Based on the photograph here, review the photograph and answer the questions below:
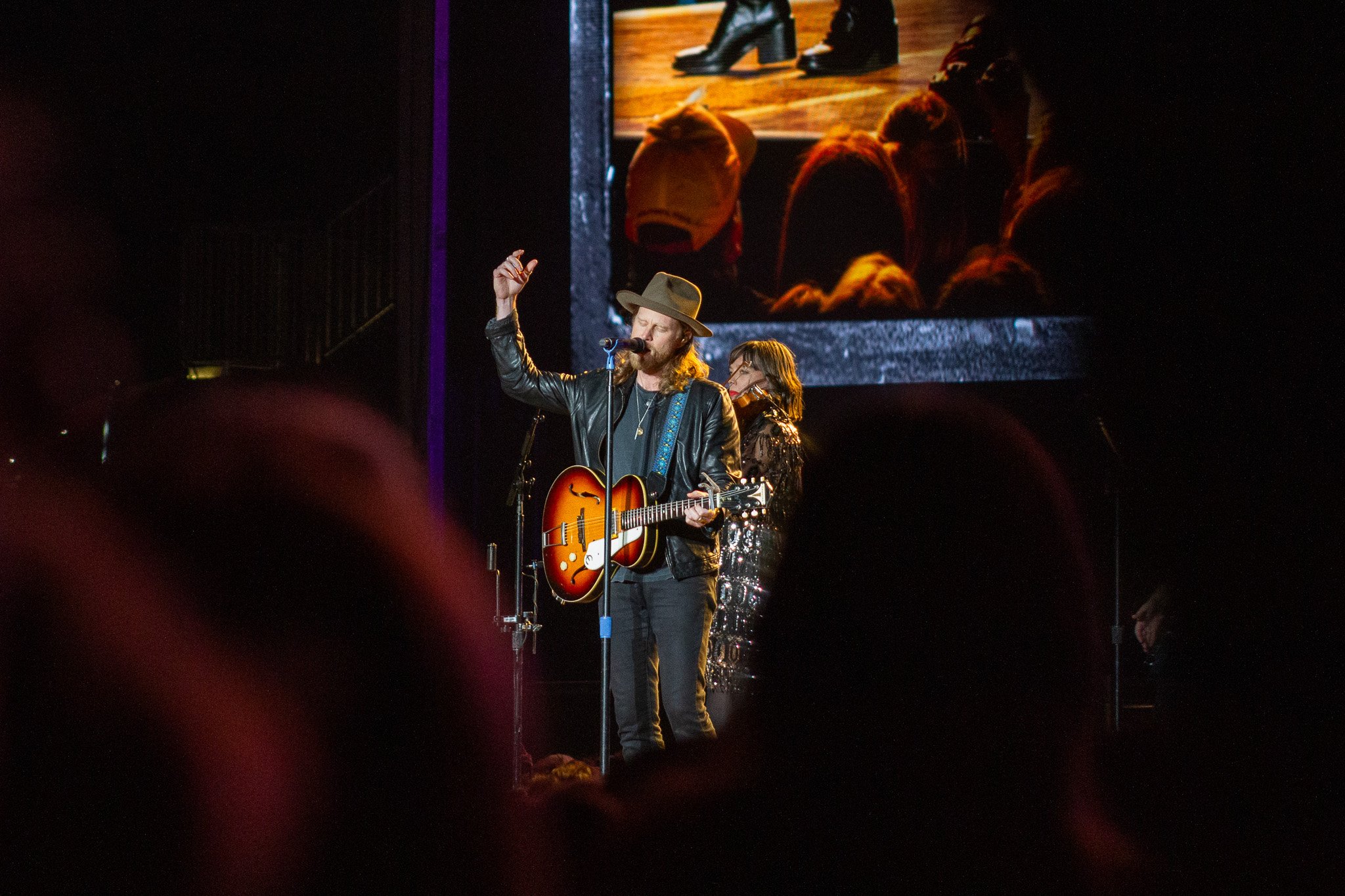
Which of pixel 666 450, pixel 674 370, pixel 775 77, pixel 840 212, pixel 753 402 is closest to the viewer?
pixel 666 450

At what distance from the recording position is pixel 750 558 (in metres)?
4.37

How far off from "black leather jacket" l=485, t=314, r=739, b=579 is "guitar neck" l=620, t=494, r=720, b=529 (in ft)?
0.14

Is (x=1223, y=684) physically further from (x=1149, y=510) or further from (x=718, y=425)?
(x=718, y=425)

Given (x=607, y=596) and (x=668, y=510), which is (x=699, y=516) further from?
(x=607, y=596)

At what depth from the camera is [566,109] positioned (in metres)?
6.33

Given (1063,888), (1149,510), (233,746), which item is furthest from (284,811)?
(1149,510)

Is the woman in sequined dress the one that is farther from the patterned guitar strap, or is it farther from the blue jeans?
the blue jeans

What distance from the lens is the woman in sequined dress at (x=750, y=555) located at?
4.32 m

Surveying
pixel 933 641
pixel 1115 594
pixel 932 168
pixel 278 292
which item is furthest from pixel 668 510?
pixel 278 292

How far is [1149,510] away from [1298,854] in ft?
2.86

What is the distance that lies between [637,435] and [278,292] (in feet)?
15.5

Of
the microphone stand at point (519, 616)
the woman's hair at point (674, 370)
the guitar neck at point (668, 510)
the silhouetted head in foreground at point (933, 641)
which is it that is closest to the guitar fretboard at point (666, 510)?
the guitar neck at point (668, 510)

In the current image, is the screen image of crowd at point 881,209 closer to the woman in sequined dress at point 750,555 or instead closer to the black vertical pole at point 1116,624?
the black vertical pole at point 1116,624

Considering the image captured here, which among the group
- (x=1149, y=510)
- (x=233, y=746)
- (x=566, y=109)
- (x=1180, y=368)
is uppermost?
(x=566, y=109)
